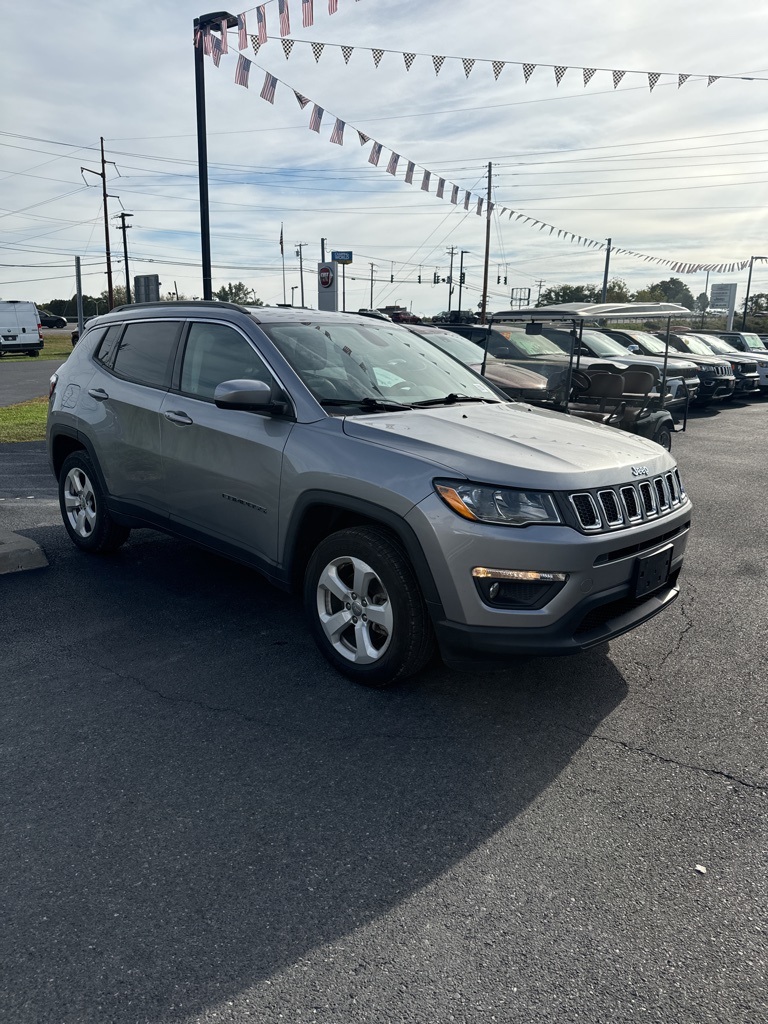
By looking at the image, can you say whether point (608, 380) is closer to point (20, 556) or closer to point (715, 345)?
point (20, 556)

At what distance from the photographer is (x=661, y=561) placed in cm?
372

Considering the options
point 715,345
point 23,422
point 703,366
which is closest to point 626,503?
point 23,422

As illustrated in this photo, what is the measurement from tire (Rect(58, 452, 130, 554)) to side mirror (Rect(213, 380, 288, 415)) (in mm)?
1976

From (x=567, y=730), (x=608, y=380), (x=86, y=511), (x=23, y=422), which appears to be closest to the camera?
(x=567, y=730)

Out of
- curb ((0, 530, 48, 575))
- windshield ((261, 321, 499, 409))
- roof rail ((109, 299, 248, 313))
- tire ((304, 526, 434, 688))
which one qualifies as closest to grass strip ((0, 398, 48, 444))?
curb ((0, 530, 48, 575))

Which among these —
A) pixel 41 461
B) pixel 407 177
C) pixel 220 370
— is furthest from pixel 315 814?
pixel 407 177

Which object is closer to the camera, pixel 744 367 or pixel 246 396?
pixel 246 396

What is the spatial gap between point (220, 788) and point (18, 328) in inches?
1532

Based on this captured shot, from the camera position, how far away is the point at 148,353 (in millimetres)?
5281

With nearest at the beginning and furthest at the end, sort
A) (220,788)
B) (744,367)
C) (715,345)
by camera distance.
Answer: (220,788)
(744,367)
(715,345)

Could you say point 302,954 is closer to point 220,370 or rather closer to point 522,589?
point 522,589

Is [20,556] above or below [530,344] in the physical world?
below

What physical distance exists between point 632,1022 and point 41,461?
9451 mm

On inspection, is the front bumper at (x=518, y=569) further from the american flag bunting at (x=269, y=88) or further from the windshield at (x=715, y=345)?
the windshield at (x=715, y=345)
